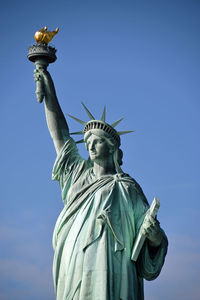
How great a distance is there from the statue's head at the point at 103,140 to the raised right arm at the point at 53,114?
0.55 metres

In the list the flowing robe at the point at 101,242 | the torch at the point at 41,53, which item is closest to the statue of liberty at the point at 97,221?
the flowing robe at the point at 101,242

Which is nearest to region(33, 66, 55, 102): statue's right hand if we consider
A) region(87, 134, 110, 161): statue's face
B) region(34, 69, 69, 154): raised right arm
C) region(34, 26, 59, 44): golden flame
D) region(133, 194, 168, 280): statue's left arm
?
region(34, 69, 69, 154): raised right arm

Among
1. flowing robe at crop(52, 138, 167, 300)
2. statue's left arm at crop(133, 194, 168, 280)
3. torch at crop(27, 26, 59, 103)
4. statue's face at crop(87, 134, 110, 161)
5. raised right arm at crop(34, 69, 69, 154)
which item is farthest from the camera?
torch at crop(27, 26, 59, 103)

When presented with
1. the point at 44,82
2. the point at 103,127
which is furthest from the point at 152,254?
the point at 44,82

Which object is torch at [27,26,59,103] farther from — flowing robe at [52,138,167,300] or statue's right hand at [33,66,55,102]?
flowing robe at [52,138,167,300]

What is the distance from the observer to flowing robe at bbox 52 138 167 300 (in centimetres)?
1445

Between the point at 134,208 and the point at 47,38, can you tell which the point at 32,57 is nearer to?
the point at 47,38

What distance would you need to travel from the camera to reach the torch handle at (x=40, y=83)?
54.1 ft

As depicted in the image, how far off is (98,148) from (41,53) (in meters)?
2.42

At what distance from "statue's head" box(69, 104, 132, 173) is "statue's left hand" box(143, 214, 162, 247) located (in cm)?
168

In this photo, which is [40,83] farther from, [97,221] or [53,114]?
[97,221]

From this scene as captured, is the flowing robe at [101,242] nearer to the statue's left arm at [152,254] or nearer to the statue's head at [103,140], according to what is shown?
the statue's left arm at [152,254]

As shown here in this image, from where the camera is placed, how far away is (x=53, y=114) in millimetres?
16422

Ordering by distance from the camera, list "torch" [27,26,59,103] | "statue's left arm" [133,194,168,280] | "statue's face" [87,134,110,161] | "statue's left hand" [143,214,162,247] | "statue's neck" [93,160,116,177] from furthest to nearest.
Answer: "torch" [27,26,59,103], "statue's neck" [93,160,116,177], "statue's face" [87,134,110,161], "statue's left arm" [133,194,168,280], "statue's left hand" [143,214,162,247]
